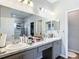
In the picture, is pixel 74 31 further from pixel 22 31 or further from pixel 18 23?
pixel 18 23

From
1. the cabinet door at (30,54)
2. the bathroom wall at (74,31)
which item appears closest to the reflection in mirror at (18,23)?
the cabinet door at (30,54)

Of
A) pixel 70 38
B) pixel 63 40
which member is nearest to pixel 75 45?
pixel 70 38

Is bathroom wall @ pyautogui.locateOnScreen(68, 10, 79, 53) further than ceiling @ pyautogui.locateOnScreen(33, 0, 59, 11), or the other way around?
bathroom wall @ pyautogui.locateOnScreen(68, 10, 79, 53)

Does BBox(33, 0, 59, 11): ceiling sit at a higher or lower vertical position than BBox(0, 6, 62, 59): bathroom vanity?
higher

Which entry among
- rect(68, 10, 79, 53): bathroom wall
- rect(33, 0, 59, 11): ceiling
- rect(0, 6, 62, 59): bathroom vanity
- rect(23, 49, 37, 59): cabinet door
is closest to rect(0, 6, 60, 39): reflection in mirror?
rect(0, 6, 62, 59): bathroom vanity

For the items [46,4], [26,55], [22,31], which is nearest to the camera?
[26,55]

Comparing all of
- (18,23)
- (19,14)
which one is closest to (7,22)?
(18,23)

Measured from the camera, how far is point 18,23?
214cm

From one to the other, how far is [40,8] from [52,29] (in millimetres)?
1130

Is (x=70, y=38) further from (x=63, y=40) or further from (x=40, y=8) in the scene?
(x=40, y=8)

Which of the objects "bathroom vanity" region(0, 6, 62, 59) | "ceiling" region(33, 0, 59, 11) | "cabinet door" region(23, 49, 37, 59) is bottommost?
"cabinet door" region(23, 49, 37, 59)

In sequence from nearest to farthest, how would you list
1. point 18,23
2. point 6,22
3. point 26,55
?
point 26,55 < point 6,22 < point 18,23

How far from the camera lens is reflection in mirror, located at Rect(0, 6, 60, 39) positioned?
185 cm

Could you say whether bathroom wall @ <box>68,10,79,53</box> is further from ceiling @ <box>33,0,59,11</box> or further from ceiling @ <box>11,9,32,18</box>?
ceiling @ <box>11,9,32,18</box>
